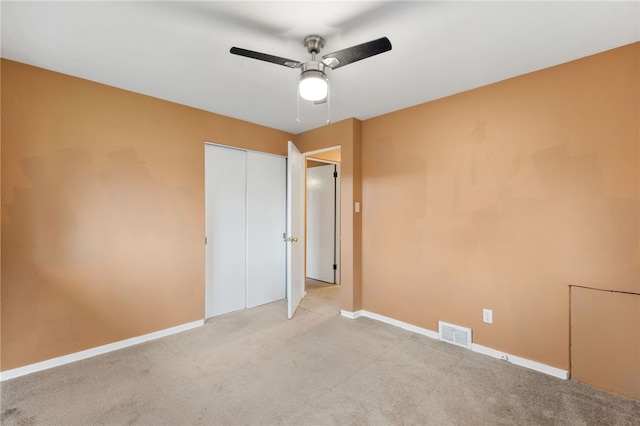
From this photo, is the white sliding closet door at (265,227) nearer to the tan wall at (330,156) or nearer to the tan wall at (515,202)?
the tan wall at (330,156)

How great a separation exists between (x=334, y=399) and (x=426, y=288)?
156 cm

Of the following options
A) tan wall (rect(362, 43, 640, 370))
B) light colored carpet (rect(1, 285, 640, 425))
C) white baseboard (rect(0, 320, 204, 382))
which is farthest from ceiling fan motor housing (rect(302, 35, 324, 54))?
white baseboard (rect(0, 320, 204, 382))

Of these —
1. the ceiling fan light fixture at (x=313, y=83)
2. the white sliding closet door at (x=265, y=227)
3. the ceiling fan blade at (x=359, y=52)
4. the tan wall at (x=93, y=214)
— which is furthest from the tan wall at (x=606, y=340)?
the tan wall at (x=93, y=214)

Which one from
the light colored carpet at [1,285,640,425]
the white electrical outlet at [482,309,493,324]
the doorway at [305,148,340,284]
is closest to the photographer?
the light colored carpet at [1,285,640,425]

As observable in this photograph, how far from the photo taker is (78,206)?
250 cm

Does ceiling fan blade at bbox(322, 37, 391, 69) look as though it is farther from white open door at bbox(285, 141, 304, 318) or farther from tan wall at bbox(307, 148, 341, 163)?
tan wall at bbox(307, 148, 341, 163)

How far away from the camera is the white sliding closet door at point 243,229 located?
3.48 m

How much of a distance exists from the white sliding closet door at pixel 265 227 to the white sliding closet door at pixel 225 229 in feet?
0.33

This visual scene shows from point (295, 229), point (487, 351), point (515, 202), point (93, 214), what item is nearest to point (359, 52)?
point (515, 202)

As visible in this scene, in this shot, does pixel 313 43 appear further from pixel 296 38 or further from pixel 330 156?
pixel 330 156

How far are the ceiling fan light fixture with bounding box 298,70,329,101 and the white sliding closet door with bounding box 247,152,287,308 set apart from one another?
6.89 ft

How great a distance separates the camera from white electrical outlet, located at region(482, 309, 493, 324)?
261 centimetres

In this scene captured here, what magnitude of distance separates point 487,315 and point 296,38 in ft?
9.30

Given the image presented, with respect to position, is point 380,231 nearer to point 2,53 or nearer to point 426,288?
point 426,288
